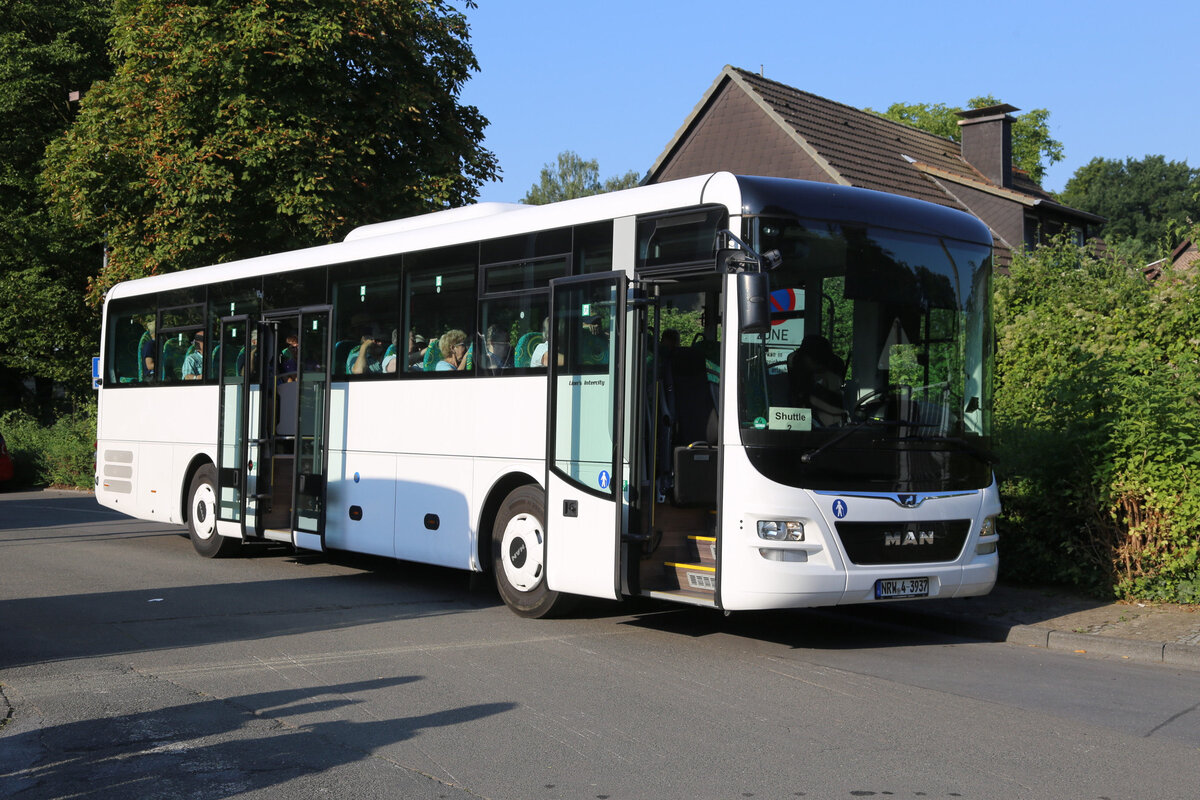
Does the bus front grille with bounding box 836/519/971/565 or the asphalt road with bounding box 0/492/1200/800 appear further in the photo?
the bus front grille with bounding box 836/519/971/565

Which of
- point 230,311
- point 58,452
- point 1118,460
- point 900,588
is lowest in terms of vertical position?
point 900,588

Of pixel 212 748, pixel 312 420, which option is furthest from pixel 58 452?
pixel 212 748

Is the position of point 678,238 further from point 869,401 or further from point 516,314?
point 516,314

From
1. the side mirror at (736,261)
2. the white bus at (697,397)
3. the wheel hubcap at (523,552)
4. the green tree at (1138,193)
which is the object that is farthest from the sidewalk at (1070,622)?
the green tree at (1138,193)

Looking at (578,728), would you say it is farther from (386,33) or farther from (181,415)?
(386,33)

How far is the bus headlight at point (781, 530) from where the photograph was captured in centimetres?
858

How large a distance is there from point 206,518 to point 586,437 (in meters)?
7.07

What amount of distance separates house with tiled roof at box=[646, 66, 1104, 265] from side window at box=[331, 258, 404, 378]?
21664 millimetres

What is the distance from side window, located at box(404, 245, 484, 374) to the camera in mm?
11180

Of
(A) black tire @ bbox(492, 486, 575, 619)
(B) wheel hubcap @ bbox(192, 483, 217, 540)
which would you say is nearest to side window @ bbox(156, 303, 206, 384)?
(B) wheel hubcap @ bbox(192, 483, 217, 540)

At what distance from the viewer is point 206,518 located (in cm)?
1489

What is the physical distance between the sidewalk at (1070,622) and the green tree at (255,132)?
53.4 ft

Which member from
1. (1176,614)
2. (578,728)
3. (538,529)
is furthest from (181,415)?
(1176,614)

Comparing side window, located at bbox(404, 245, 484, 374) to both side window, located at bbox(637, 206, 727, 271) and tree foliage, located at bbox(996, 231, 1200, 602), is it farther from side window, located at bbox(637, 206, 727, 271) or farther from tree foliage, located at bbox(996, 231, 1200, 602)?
tree foliage, located at bbox(996, 231, 1200, 602)
